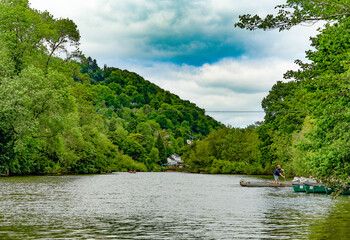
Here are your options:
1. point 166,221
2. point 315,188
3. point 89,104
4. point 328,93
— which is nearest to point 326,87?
point 328,93

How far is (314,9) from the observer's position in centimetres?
1947

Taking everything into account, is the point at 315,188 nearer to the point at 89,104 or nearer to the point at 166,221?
the point at 166,221

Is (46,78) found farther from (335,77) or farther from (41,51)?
(335,77)

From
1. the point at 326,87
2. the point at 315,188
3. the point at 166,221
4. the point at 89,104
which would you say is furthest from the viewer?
the point at 89,104

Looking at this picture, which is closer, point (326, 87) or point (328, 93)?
point (328, 93)

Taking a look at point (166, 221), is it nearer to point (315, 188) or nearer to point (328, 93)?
point (328, 93)

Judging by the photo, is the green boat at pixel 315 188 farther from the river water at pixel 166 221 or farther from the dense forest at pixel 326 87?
the river water at pixel 166 221

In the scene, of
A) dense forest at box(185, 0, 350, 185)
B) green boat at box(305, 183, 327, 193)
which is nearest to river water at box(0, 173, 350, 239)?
dense forest at box(185, 0, 350, 185)

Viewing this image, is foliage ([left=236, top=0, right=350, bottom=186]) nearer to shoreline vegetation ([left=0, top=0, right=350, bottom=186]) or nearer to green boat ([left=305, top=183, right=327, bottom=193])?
shoreline vegetation ([left=0, top=0, right=350, bottom=186])

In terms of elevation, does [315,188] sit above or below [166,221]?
above

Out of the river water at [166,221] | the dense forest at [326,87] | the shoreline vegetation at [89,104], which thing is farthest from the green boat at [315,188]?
the river water at [166,221]

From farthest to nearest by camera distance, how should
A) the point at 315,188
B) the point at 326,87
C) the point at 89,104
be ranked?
1. the point at 89,104
2. the point at 315,188
3. the point at 326,87

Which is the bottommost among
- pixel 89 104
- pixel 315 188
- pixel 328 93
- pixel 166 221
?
pixel 166 221

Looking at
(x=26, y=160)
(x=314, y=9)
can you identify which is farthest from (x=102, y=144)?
(x=314, y=9)
